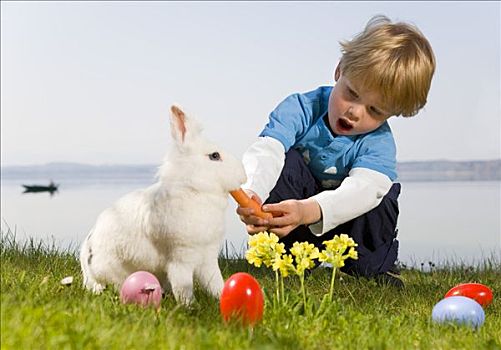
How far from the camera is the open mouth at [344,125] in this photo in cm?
422

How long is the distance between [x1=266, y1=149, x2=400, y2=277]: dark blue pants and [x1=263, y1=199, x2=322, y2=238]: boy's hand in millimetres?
547

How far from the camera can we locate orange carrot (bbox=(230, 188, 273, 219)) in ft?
11.0

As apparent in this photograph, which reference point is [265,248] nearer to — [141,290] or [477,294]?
[141,290]

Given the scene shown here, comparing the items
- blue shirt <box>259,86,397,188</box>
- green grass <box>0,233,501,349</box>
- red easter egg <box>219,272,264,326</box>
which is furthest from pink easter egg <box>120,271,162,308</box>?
blue shirt <box>259,86,397,188</box>

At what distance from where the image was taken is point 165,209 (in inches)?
119

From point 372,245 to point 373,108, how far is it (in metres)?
0.90

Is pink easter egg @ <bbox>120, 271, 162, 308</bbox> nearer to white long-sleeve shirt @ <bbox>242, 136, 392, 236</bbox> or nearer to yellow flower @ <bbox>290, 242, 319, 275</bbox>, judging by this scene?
yellow flower @ <bbox>290, 242, 319, 275</bbox>

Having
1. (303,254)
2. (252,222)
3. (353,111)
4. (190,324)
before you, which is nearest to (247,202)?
(252,222)

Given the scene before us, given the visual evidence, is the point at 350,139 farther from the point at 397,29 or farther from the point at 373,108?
the point at 397,29

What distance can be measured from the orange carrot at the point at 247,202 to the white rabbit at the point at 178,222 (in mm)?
183

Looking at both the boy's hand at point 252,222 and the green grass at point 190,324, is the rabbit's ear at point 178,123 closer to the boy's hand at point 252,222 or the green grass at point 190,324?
the boy's hand at point 252,222

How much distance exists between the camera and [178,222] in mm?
3002

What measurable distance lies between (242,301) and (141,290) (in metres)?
0.42

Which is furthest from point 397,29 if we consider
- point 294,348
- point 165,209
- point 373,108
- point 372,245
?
point 294,348
